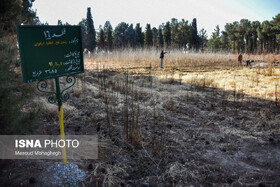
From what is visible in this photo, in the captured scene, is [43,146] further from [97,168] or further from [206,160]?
[206,160]

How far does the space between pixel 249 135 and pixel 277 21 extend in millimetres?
32512

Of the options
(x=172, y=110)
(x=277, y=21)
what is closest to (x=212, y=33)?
(x=277, y=21)

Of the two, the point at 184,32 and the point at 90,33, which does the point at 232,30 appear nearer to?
the point at 184,32

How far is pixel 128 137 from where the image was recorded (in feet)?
9.16

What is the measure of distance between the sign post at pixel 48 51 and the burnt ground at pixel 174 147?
499 mm

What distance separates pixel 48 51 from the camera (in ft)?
6.43

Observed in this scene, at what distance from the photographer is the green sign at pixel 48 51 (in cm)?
179

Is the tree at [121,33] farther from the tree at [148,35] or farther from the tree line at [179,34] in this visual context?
the tree at [148,35]

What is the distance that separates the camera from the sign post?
179cm

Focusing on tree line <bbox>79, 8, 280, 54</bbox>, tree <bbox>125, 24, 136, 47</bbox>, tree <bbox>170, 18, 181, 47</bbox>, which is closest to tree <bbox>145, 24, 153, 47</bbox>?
tree line <bbox>79, 8, 280, 54</bbox>

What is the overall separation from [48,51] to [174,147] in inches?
72.7

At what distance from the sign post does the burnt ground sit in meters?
0.50

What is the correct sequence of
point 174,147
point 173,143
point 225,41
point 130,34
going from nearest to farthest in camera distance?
1. point 174,147
2. point 173,143
3. point 130,34
4. point 225,41

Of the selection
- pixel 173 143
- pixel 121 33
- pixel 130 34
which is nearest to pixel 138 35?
pixel 130 34
